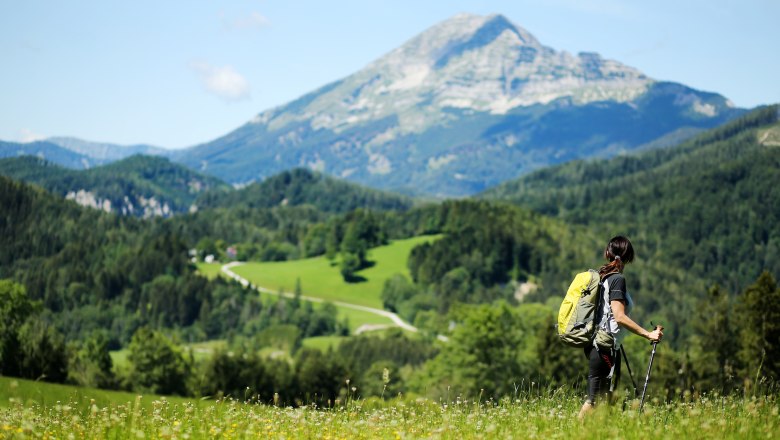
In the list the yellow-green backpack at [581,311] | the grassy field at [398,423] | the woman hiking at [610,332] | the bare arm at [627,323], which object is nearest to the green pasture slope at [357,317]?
the grassy field at [398,423]

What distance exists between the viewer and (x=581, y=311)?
12250 mm

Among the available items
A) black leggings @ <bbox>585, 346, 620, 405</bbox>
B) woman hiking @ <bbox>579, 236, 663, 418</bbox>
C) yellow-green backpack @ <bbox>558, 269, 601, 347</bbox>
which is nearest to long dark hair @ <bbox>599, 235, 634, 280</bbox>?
woman hiking @ <bbox>579, 236, 663, 418</bbox>

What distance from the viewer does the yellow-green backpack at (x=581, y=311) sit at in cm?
1216

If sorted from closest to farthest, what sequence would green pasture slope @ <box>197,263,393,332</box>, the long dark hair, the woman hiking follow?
1. the woman hiking
2. the long dark hair
3. green pasture slope @ <box>197,263,393,332</box>

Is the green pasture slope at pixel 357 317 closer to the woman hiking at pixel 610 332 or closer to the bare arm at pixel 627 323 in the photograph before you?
the woman hiking at pixel 610 332

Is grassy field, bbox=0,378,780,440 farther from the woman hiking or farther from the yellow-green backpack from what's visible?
the yellow-green backpack

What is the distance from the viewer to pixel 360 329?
165500mm

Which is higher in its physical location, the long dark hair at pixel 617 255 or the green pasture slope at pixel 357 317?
the long dark hair at pixel 617 255

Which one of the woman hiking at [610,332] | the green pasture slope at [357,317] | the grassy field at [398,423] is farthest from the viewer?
the green pasture slope at [357,317]

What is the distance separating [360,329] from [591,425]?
15667 centimetres

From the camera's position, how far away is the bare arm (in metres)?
11.8

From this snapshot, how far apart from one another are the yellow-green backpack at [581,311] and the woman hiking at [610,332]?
0.14m

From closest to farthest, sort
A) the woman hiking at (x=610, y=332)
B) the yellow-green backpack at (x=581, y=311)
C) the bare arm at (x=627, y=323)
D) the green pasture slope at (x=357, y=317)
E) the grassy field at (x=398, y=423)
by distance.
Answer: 1. the grassy field at (x=398, y=423)
2. the bare arm at (x=627, y=323)
3. the woman hiking at (x=610, y=332)
4. the yellow-green backpack at (x=581, y=311)
5. the green pasture slope at (x=357, y=317)

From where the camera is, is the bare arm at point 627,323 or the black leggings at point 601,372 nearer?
the bare arm at point 627,323
